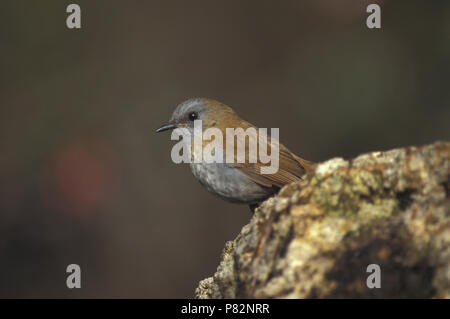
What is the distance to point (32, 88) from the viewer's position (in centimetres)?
914

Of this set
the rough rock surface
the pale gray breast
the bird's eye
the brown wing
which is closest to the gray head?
the bird's eye

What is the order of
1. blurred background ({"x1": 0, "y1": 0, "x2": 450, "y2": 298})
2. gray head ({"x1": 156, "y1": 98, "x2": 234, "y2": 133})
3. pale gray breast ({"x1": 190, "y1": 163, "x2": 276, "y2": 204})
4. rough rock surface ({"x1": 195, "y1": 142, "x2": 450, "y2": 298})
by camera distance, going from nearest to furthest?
rough rock surface ({"x1": 195, "y1": 142, "x2": 450, "y2": 298}), pale gray breast ({"x1": 190, "y1": 163, "x2": 276, "y2": 204}), gray head ({"x1": 156, "y1": 98, "x2": 234, "y2": 133}), blurred background ({"x1": 0, "y1": 0, "x2": 450, "y2": 298})

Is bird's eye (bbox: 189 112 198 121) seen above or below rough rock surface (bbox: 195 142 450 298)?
above

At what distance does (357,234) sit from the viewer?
2570 mm

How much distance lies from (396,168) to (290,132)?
6.53 metres

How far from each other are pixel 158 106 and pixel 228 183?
5.48 meters

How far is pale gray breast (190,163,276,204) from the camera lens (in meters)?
4.31

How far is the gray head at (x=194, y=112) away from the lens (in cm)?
471

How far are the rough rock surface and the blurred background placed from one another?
553 centimetres

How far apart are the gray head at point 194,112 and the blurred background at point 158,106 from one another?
4023 millimetres

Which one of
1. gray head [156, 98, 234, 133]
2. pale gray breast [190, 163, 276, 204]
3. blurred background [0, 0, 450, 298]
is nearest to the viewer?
pale gray breast [190, 163, 276, 204]

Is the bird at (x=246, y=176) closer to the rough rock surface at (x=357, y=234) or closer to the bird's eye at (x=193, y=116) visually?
the bird's eye at (x=193, y=116)

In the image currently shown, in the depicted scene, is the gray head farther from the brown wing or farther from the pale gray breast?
the pale gray breast

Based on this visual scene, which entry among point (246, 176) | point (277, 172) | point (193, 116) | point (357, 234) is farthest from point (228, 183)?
point (357, 234)
